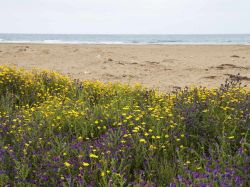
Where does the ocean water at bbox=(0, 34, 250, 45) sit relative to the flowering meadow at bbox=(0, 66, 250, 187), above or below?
above

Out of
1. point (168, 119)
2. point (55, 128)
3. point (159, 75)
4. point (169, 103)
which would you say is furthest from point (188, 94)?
point (159, 75)

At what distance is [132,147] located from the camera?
A: 3678mm

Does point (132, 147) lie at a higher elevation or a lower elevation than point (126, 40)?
lower

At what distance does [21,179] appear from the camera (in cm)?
324

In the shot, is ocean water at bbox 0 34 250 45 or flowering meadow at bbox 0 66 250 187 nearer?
flowering meadow at bbox 0 66 250 187

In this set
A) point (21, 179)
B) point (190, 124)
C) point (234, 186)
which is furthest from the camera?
point (190, 124)

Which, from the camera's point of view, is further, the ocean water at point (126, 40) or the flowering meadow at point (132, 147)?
the ocean water at point (126, 40)

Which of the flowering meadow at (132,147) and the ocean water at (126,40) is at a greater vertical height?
the ocean water at (126,40)

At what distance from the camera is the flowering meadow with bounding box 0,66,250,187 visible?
3.17 metres

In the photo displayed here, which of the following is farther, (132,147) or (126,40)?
(126,40)

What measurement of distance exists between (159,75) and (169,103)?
556 cm

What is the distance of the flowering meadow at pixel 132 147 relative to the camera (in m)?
3.17

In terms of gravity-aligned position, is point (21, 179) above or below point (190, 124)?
below

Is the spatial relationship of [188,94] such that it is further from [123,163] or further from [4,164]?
[4,164]
